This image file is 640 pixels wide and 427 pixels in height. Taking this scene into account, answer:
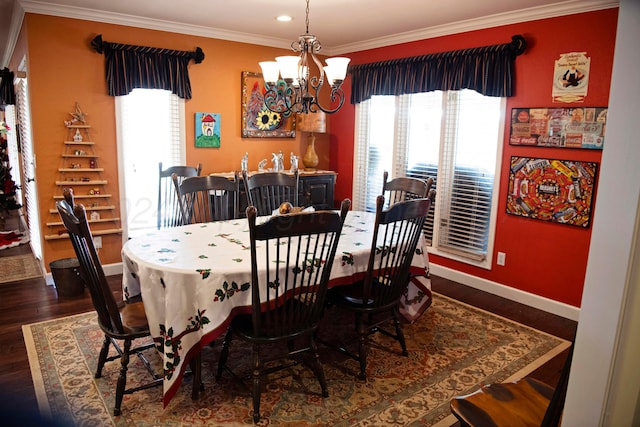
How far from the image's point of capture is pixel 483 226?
4.20 m

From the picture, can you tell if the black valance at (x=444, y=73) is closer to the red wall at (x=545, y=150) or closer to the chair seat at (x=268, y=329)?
the red wall at (x=545, y=150)

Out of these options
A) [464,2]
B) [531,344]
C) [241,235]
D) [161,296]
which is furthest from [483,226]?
[161,296]

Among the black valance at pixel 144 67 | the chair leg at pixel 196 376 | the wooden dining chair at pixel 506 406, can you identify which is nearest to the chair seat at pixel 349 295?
the chair leg at pixel 196 376

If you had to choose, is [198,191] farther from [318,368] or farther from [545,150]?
[545,150]

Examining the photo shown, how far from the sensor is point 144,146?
4.43 meters

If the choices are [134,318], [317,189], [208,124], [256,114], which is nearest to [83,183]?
[208,124]

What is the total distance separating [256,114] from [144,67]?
128cm

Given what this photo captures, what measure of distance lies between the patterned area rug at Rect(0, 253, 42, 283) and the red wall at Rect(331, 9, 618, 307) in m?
4.25

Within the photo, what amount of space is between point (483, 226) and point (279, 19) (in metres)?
2.71

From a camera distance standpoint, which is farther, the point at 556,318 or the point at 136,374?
the point at 556,318

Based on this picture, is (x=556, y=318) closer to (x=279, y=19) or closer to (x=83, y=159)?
(x=279, y=19)

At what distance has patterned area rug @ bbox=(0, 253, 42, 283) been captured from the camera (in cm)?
424

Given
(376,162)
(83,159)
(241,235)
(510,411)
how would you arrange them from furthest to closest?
(376,162) < (83,159) < (241,235) < (510,411)

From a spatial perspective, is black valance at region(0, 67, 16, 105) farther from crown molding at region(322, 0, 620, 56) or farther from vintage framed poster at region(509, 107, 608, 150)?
vintage framed poster at region(509, 107, 608, 150)
